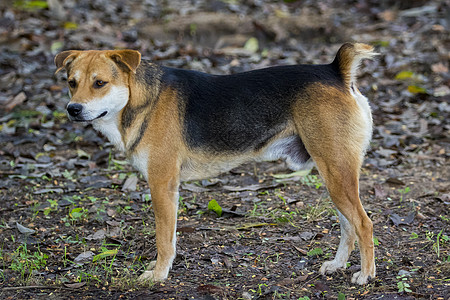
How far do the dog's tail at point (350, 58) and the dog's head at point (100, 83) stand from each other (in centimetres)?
167

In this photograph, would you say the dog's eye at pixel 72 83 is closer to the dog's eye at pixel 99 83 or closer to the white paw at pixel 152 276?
the dog's eye at pixel 99 83

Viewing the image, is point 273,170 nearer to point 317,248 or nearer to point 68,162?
point 317,248

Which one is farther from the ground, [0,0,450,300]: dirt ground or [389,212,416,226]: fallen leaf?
[389,212,416,226]: fallen leaf

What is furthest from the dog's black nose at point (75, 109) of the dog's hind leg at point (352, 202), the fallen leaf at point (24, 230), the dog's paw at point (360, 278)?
the dog's paw at point (360, 278)

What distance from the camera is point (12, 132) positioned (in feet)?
25.8

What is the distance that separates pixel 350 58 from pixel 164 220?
2.04m

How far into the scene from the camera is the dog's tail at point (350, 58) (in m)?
4.59

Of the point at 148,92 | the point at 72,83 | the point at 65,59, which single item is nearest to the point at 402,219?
the point at 148,92

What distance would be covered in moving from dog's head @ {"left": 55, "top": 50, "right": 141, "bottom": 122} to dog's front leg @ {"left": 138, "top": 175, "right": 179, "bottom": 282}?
0.71 meters

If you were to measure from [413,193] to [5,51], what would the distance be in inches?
306

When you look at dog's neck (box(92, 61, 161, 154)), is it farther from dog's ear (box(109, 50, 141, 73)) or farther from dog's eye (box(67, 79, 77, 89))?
dog's eye (box(67, 79, 77, 89))

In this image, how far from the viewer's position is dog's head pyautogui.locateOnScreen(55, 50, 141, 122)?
14.8 feet

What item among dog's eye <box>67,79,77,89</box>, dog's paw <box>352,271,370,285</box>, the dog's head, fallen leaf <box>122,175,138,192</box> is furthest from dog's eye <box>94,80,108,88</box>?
dog's paw <box>352,271,370,285</box>

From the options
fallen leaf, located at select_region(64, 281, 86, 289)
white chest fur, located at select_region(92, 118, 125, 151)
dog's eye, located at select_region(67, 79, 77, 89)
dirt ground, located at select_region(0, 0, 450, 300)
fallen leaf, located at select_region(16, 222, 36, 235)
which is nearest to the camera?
fallen leaf, located at select_region(64, 281, 86, 289)
